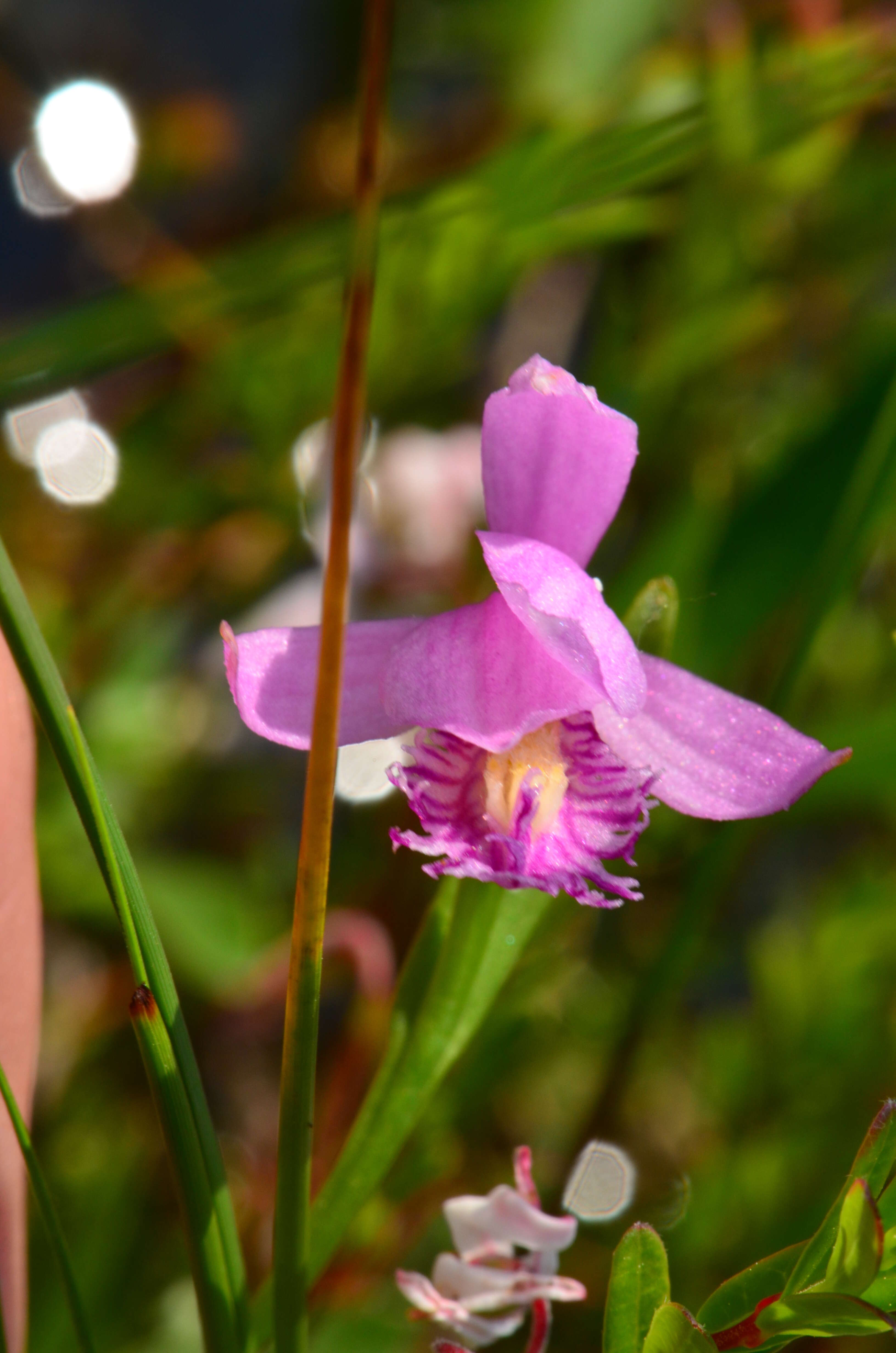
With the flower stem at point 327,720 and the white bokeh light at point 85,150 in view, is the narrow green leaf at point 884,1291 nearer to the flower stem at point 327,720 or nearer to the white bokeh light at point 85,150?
the flower stem at point 327,720

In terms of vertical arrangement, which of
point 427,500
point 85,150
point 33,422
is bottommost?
point 427,500

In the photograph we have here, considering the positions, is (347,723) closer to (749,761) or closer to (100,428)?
(749,761)

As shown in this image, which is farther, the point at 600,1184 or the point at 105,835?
the point at 600,1184

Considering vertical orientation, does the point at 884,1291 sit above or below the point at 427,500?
below

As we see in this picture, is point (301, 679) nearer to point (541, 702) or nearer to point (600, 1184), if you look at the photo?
point (541, 702)

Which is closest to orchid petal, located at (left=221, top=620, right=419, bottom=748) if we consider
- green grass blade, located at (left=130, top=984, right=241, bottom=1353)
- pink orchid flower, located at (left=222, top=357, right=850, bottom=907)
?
pink orchid flower, located at (left=222, top=357, right=850, bottom=907)

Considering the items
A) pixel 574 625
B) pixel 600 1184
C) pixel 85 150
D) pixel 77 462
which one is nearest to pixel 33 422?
pixel 77 462
